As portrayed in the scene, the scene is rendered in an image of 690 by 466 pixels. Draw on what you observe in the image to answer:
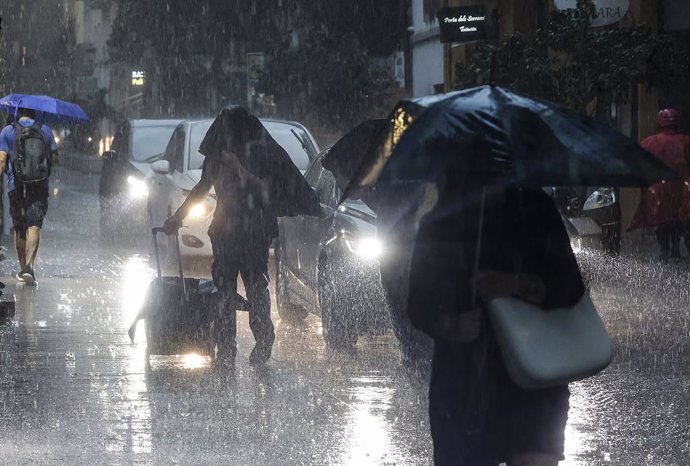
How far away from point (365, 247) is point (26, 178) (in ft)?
17.5

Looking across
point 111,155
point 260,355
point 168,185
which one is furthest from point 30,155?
point 111,155

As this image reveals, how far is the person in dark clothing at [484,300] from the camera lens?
4.64 m

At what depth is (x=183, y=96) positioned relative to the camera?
48.8 metres

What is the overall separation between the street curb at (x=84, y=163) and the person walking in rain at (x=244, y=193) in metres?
41.3

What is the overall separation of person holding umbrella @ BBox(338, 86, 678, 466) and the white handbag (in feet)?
0.13

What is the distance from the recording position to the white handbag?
4.50 meters

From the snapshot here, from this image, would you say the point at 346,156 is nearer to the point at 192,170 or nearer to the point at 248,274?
the point at 248,274

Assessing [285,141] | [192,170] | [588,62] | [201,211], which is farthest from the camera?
[588,62]

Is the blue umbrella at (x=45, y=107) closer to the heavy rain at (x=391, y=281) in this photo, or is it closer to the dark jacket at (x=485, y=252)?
the heavy rain at (x=391, y=281)

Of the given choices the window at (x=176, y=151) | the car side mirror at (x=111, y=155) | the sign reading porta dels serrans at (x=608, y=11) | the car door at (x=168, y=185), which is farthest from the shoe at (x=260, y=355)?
the car side mirror at (x=111, y=155)

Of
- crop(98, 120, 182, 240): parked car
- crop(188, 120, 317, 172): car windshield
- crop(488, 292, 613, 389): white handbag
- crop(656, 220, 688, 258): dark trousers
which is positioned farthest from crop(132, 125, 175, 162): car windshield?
crop(488, 292, 613, 389): white handbag

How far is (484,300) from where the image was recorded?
4.61 meters

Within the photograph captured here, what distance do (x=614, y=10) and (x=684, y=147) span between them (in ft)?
13.2

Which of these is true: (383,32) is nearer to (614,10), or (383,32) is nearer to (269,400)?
(614,10)
